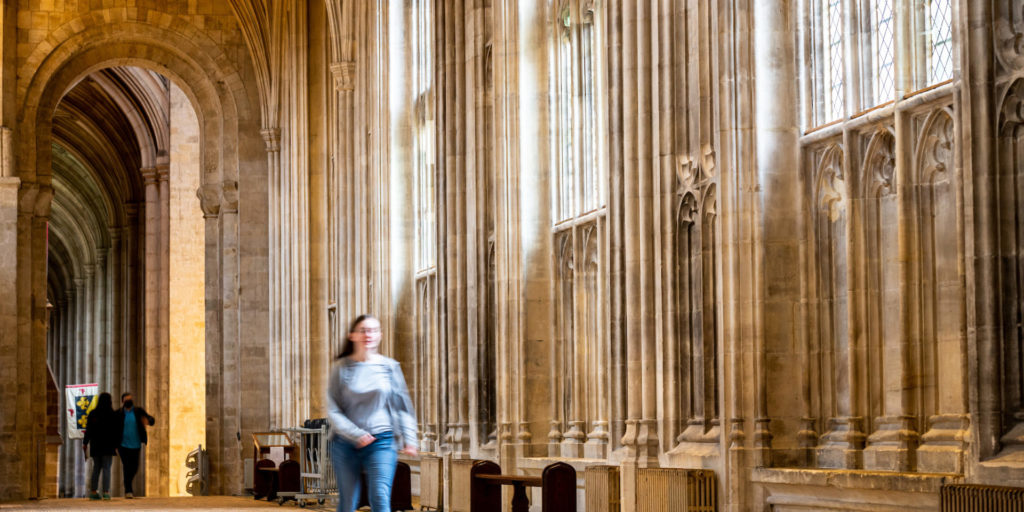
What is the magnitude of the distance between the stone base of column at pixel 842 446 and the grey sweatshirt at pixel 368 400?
2.89m

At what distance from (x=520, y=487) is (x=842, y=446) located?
3908mm

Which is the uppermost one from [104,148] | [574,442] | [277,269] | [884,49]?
[104,148]

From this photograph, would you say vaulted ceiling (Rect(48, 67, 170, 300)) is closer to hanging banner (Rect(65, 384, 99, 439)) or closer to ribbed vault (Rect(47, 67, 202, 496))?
ribbed vault (Rect(47, 67, 202, 496))

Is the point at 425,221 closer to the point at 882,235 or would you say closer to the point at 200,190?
the point at 200,190

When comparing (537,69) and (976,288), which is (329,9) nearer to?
(537,69)

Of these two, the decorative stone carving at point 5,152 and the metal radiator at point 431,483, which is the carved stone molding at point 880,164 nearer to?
the metal radiator at point 431,483

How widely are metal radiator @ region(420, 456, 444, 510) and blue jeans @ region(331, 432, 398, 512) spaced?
820 centimetres

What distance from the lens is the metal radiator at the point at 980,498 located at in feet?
22.4

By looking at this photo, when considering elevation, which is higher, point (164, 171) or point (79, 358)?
point (164, 171)

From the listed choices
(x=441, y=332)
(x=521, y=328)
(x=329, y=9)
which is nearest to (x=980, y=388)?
(x=521, y=328)

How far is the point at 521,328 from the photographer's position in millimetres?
14633

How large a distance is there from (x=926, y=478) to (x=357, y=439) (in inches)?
121

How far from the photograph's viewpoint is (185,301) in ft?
106

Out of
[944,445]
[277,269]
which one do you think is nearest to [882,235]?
[944,445]
